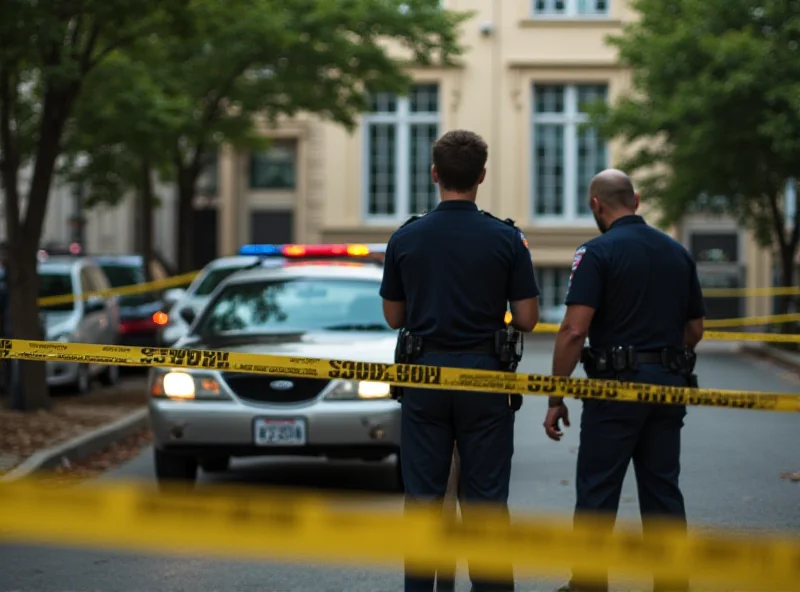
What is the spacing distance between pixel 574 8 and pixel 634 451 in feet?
129

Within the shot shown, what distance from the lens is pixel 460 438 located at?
5.89 m

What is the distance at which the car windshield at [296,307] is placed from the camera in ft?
36.2

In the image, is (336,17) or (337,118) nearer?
(336,17)

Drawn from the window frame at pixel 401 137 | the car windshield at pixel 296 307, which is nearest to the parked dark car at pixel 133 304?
the car windshield at pixel 296 307

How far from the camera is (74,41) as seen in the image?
1627 cm

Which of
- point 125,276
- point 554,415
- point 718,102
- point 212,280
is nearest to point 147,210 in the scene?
point 125,276

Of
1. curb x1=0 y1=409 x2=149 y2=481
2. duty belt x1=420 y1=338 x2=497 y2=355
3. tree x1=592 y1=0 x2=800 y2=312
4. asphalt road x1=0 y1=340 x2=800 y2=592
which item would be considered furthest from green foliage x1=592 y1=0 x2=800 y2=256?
duty belt x1=420 y1=338 x2=497 y2=355

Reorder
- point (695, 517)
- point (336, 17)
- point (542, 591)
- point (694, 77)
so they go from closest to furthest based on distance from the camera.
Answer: point (542, 591) → point (695, 517) → point (336, 17) → point (694, 77)

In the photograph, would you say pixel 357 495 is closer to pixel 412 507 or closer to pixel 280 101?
pixel 412 507

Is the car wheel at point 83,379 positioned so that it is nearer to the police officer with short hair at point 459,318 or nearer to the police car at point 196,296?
the police car at point 196,296

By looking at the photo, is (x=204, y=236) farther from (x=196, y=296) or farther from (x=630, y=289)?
(x=630, y=289)

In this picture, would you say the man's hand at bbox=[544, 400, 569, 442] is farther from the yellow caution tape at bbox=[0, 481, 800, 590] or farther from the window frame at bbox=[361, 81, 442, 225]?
the window frame at bbox=[361, 81, 442, 225]

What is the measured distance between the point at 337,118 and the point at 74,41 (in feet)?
41.5

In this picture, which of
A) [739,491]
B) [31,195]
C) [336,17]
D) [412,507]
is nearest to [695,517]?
[739,491]
